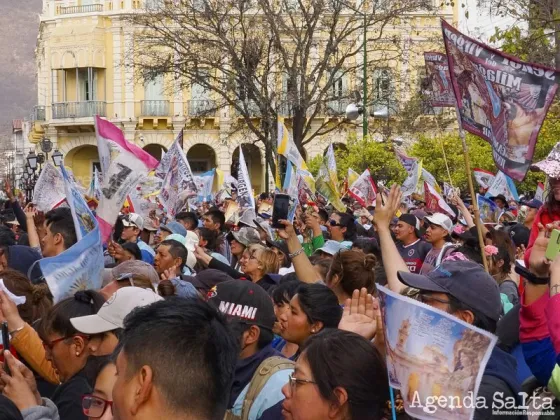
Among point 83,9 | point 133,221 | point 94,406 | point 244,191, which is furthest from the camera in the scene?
point 83,9

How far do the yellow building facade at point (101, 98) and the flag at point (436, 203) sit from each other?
32218 mm

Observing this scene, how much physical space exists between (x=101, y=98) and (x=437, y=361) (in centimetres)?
4760

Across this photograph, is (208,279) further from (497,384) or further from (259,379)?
(497,384)

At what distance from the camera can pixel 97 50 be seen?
160 feet

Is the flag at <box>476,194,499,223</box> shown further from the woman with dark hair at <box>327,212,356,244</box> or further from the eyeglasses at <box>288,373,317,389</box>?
the eyeglasses at <box>288,373,317,389</box>

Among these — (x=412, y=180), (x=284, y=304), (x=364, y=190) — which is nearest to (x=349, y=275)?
(x=284, y=304)

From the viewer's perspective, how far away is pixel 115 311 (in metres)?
4.54

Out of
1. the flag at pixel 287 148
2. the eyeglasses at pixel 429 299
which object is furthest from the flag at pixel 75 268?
the flag at pixel 287 148

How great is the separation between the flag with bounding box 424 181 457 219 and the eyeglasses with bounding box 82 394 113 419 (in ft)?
37.9

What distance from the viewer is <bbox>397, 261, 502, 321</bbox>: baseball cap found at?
4.20 metres

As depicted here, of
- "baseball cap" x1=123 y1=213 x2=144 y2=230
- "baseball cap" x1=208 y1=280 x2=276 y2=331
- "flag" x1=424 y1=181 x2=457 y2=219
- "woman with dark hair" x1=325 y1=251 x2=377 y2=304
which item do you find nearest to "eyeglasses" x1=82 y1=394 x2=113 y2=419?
"baseball cap" x1=208 y1=280 x2=276 y2=331

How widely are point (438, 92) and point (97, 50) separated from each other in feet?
134

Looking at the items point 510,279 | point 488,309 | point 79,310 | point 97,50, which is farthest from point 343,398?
point 97,50

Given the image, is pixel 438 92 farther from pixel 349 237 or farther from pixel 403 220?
pixel 349 237
